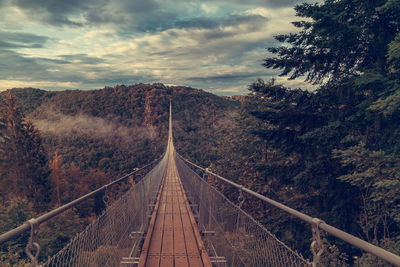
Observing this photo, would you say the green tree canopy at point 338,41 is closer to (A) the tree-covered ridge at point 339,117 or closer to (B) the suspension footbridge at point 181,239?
(A) the tree-covered ridge at point 339,117

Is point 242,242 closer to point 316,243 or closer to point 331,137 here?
point 316,243

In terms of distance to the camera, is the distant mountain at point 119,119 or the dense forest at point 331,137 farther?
the distant mountain at point 119,119

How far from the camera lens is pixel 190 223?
644 centimetres

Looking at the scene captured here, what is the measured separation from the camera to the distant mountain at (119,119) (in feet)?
286

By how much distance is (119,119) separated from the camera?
12419 cm

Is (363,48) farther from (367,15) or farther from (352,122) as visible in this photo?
(352,122)

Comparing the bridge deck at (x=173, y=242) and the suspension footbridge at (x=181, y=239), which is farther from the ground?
the suspension footbridge at (x=181, y=239)

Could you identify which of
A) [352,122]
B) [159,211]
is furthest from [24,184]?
[352,122]

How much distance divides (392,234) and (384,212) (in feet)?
6.31

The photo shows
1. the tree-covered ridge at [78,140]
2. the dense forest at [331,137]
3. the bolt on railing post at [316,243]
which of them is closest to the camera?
the bolt on railing post at [316,243]

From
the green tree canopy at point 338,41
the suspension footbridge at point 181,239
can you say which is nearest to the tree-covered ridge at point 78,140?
the suspension footbridge at point 181,239

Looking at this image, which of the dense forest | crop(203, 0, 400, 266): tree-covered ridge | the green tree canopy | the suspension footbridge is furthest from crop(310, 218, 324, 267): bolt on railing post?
the green tree canopy

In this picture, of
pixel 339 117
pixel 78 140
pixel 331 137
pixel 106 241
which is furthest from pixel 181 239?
pixel 78 140

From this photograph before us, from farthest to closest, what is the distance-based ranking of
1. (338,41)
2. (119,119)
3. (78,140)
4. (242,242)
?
1. (119,119)
2. (78,140)
3. (338,41)
4. (242,242)
